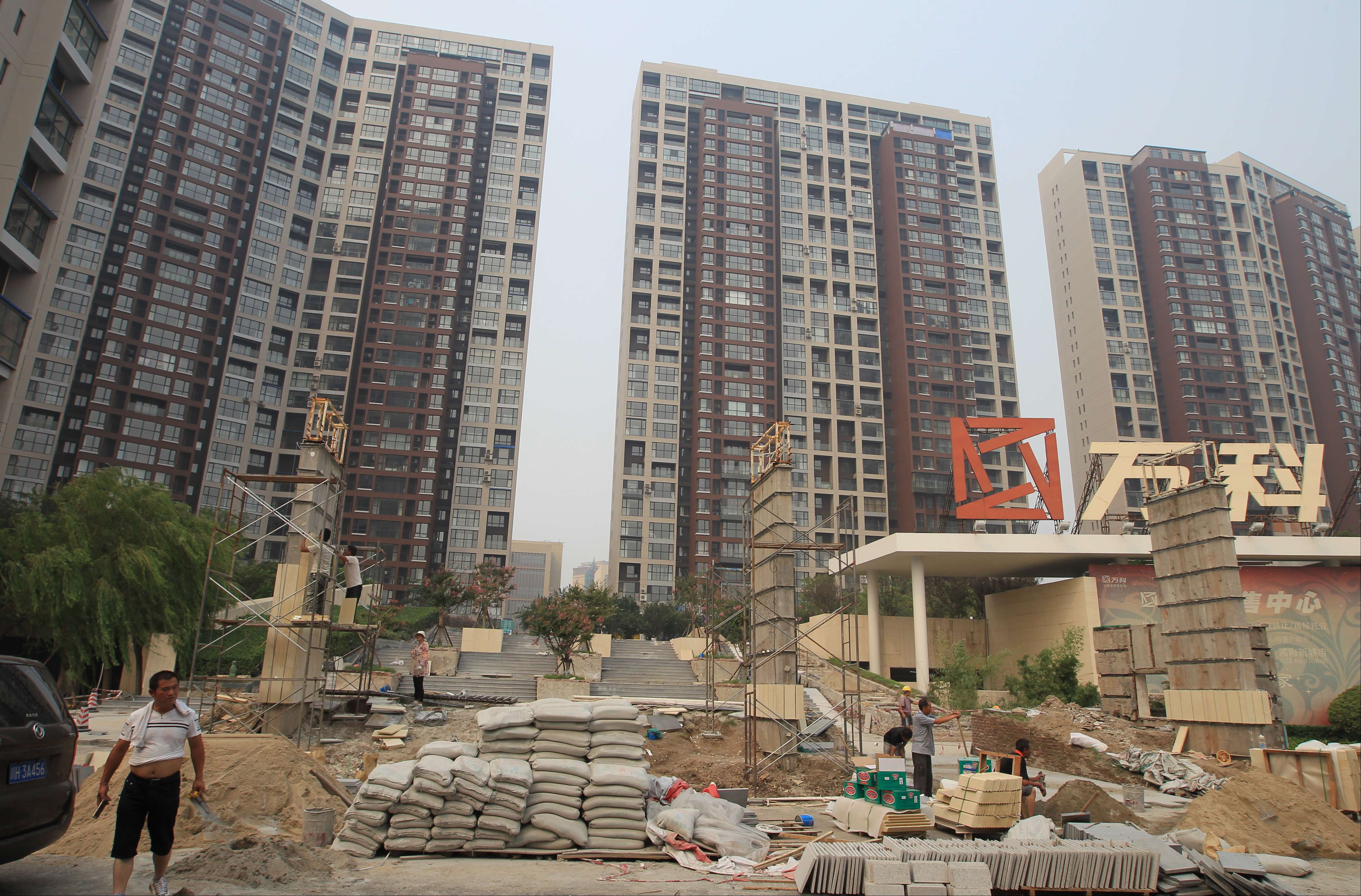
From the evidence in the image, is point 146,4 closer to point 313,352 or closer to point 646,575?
point 313,352

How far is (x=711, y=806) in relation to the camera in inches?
366

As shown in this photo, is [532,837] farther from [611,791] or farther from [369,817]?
[369,817]

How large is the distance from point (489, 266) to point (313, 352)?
17.5m

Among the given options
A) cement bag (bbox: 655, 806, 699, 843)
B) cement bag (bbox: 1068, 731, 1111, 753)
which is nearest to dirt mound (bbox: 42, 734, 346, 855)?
cement bag (bbox: 655, 806, 699, 843)

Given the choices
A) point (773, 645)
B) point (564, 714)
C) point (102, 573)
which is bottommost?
point (564, 714)

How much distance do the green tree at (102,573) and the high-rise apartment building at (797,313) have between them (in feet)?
153

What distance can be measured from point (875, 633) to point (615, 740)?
2743cm

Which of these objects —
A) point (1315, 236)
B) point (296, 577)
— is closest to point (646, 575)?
point (296, 577)

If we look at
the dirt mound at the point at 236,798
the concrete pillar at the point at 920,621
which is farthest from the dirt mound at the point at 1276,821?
the concrete pillar at the point at 920,621

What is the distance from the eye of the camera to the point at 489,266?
73375 millimetres

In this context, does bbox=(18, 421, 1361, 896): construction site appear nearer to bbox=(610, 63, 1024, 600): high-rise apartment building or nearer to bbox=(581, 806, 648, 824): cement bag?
bbox=(581, 806, 648, 824): cement bag

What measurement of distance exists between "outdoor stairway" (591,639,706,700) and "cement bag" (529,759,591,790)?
1463 cm

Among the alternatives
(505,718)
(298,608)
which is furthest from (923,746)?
(298,608)

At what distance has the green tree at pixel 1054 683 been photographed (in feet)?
87.9
